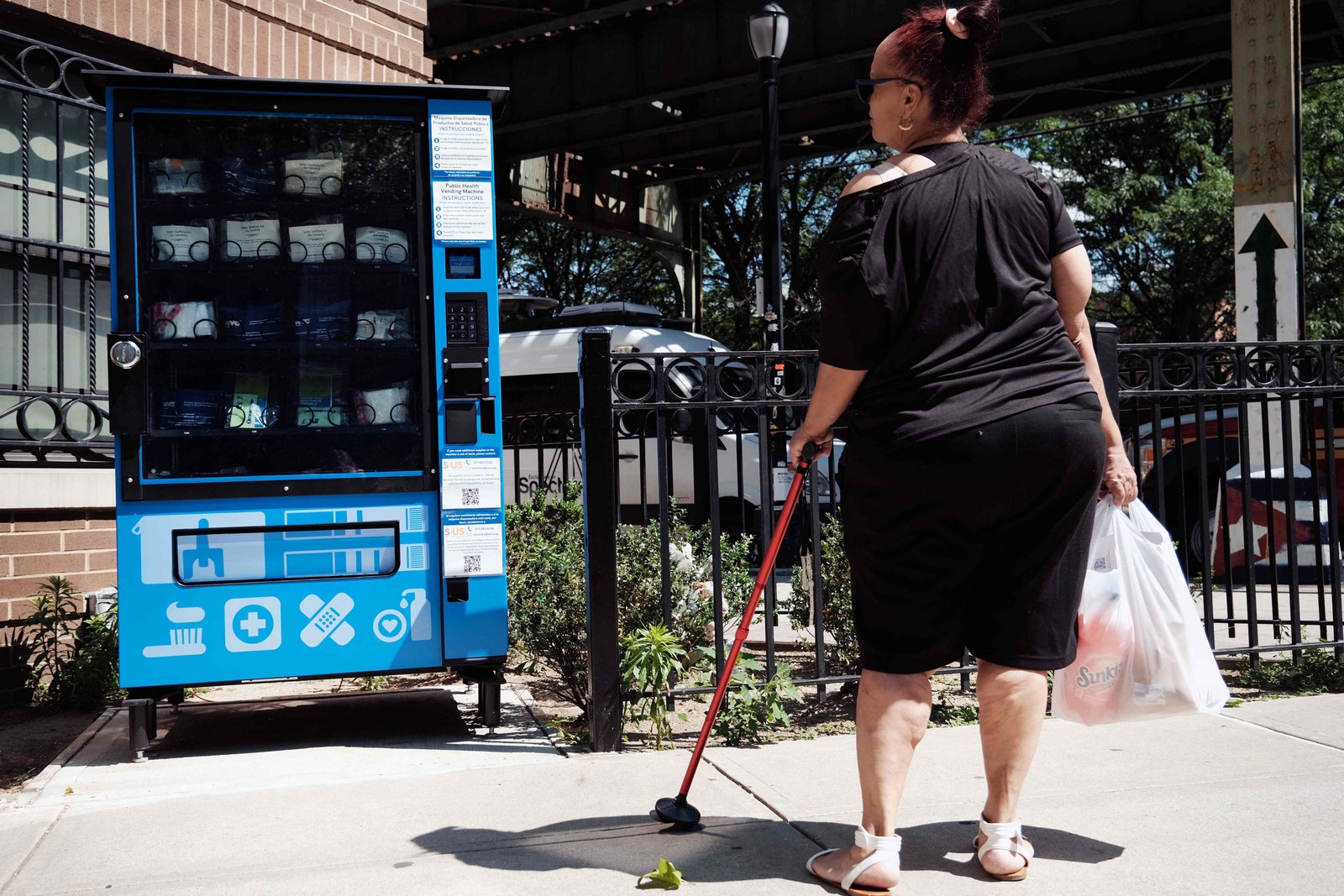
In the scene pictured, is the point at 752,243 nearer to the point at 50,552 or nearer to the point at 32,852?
the point at 50,552

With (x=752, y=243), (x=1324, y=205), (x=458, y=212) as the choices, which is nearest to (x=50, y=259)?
(x=458, y=212)

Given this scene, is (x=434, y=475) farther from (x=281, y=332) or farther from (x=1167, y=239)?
(x=1167, y=239)

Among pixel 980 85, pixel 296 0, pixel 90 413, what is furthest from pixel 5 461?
pixel 980 85

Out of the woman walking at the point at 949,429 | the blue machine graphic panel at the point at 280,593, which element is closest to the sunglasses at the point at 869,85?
the woman walking at the point at 949,429

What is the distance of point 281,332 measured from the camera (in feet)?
14.4

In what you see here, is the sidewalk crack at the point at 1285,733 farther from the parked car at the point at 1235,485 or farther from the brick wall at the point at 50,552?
the brick wall at the point at 50,552

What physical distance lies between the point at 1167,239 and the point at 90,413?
71.3 ft

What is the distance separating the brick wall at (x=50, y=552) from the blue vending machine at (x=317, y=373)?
1576 millimetres

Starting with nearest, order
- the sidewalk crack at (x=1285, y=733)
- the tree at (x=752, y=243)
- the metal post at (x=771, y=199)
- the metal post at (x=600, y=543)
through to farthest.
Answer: the sidewalk crack at (x=1285, y=733)
the metal post at (x=600, y=543)
the metal post at (x=771, y=199)
the tree at (x=752, y=243)

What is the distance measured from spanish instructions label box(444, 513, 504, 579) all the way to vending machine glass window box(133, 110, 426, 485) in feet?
0.93

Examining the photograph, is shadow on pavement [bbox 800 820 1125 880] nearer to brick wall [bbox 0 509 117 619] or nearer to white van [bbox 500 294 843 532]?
brick wall [bbox 0 509 117 619]

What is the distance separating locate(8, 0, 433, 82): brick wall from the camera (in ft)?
18.6

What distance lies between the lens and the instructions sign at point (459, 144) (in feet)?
14.3

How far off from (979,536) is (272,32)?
17.6 feet
